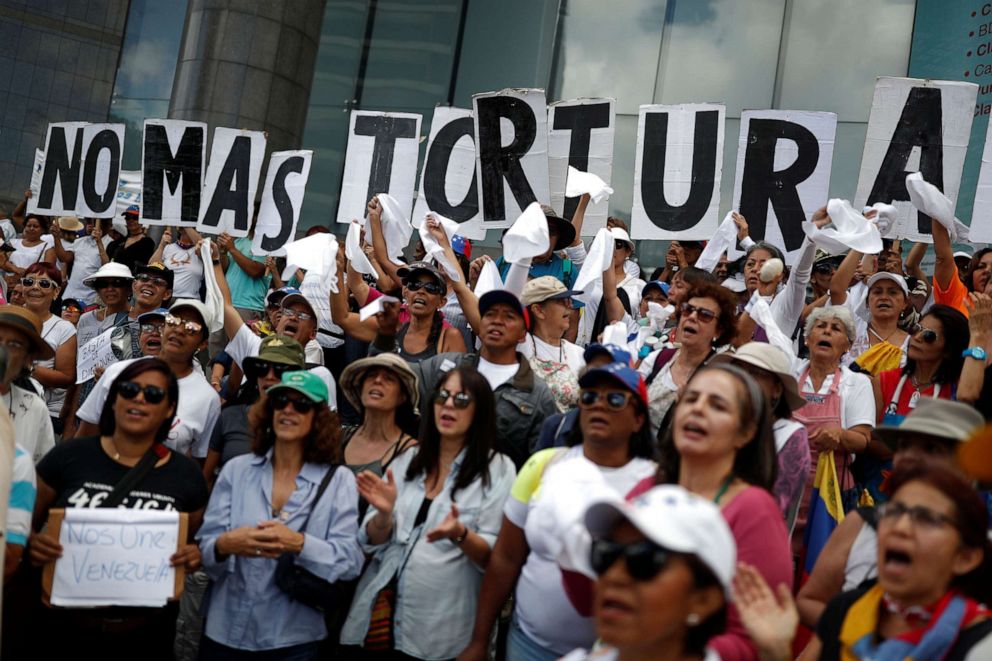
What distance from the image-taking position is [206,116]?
1388cm

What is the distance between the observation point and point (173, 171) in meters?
9.83

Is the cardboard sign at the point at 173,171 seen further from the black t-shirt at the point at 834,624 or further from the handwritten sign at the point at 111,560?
the black t-shirt at the point at 834,624

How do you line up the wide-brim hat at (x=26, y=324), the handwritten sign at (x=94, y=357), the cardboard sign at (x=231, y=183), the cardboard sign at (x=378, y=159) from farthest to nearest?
the cardboard sign at (x=231, y=183) → the cardboard sign at (x=378, y=159) → the handwritten sign at (x=94, y=357) → the wide-brim hat at (x=26, y=324)

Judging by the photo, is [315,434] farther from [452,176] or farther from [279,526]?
[452,176]

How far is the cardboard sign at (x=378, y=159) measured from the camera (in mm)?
9023

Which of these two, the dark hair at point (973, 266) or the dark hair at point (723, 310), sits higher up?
the dark hair at point (973, 266)

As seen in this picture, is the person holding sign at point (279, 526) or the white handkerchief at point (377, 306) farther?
the white handkerchief at point (377, 306)

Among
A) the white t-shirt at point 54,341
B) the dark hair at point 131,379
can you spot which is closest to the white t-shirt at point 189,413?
the dark hair at point 131,379

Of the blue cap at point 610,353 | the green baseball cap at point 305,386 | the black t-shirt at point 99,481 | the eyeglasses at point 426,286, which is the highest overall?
the eyeglasses at point 426,286

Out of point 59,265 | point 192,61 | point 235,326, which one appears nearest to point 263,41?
point 192,61

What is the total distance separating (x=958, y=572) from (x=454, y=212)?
237 inches

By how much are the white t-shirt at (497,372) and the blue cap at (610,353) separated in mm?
474

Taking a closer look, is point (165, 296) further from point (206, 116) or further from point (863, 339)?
point (206, 116)

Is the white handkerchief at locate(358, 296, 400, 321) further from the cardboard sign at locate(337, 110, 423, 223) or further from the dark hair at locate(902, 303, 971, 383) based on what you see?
the dark hair at locate(902, 303, 971, 383)
